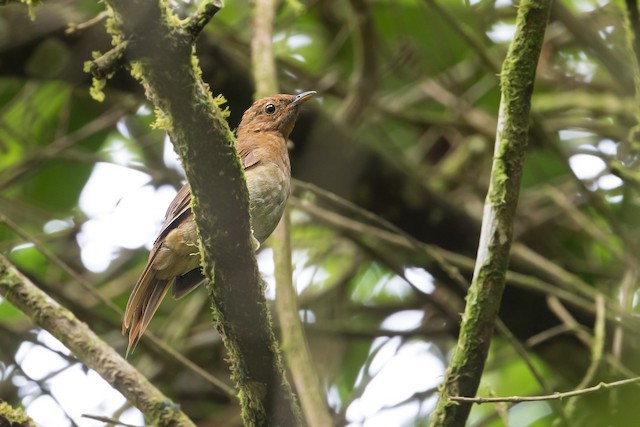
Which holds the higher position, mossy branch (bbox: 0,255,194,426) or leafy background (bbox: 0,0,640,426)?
leafy background (bbox: 0,0,640,426)

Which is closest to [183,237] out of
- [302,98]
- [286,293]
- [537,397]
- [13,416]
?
[286,293]

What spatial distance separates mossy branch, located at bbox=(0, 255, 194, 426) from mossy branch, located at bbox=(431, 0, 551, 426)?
1.15 m

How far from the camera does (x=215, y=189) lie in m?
2.52

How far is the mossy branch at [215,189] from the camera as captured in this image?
217 centimetres

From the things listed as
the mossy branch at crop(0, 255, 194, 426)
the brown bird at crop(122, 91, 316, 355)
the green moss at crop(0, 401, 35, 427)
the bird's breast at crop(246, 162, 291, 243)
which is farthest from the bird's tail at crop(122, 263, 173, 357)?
the green moss at crop(0, 401, 35, 427)

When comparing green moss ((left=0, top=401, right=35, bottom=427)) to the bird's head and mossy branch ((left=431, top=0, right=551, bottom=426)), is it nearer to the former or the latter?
mossy branch ((left=431, top=0, right=551, bottom=426))

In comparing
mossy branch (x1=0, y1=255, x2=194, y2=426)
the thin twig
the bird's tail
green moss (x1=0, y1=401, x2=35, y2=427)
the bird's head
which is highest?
the bird's head

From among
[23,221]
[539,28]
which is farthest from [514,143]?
[23,221]

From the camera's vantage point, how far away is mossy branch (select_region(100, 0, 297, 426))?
2174mm

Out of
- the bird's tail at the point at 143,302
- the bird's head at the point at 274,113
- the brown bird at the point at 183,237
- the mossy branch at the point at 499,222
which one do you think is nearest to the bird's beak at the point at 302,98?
the bird's head at the point at 274,113

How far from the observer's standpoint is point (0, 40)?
4977 millimetres

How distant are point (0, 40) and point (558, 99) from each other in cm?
399

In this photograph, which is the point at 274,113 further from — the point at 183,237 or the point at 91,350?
the point at 91,350

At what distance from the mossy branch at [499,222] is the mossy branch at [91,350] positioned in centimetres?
115
